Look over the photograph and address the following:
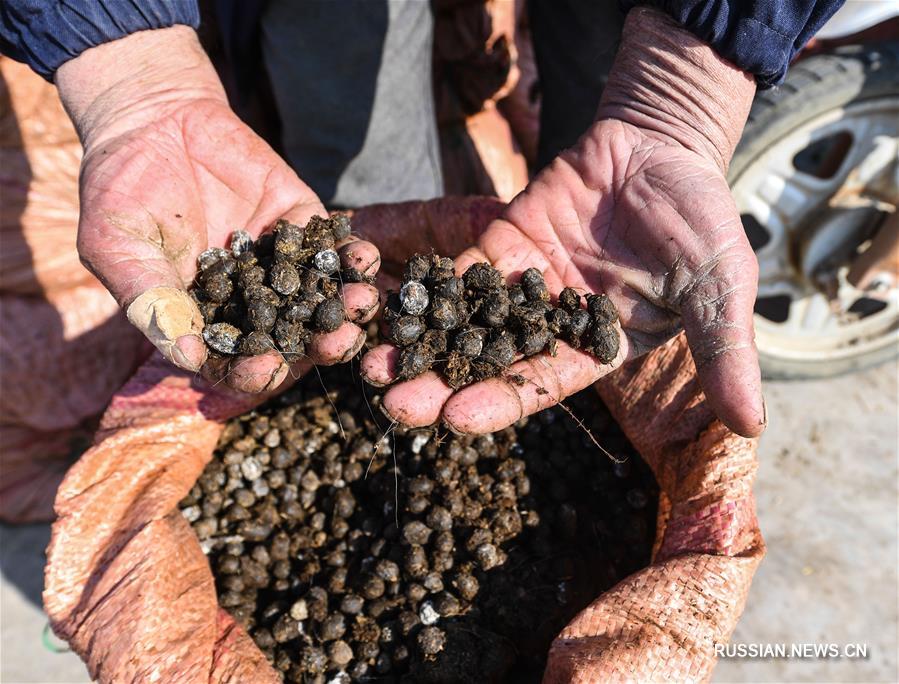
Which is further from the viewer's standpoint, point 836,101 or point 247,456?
point 836,101

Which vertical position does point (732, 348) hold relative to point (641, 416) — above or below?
above

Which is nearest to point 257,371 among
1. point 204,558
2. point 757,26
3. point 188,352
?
point 188,352

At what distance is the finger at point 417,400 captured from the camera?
195 centimetres

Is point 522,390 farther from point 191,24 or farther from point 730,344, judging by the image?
point 191,24

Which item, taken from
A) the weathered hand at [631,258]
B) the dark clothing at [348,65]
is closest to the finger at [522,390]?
the weathered hand at [631,258]

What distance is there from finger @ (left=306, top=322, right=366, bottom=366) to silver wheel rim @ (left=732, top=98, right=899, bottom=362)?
84.8 inches

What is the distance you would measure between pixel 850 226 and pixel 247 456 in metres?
3.03

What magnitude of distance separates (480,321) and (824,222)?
216 centimetres

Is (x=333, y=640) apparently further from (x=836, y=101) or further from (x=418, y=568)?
(x=836, y=101)

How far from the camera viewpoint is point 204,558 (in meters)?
2.34

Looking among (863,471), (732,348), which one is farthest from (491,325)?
(863,471)

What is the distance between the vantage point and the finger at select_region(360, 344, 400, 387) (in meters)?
2.01

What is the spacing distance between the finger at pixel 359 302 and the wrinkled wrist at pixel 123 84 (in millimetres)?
1044

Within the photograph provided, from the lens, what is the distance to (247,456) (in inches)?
108
